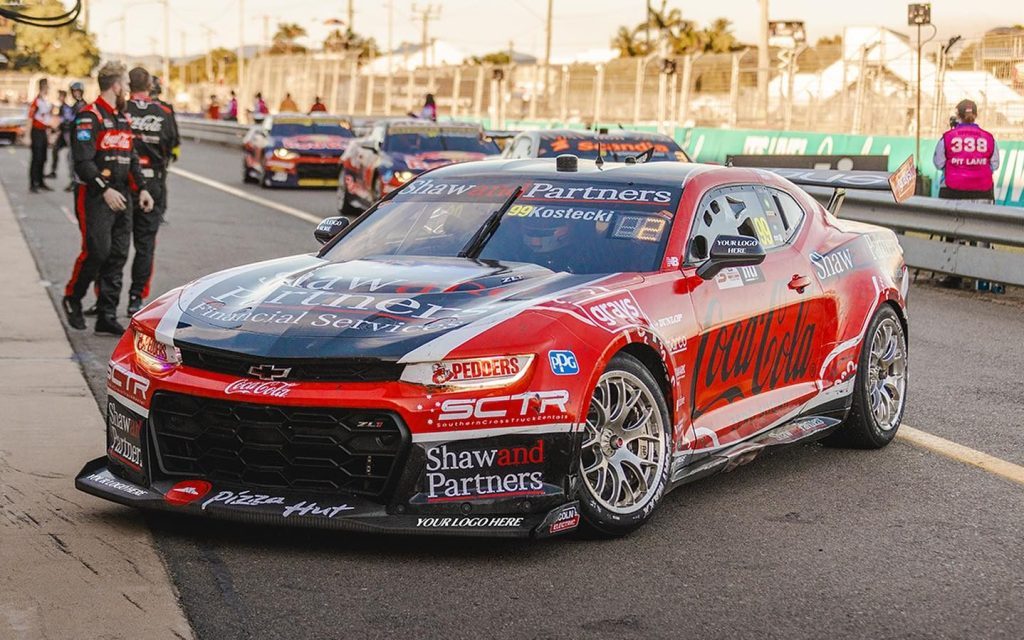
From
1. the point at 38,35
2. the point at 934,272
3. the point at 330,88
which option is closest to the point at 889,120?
the point at 934,272

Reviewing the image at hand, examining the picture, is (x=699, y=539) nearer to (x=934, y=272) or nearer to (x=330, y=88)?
(x=934, y=272)

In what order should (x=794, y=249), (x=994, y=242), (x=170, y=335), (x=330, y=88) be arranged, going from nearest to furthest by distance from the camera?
(x=170, y=335), (x=794, y=249), (x=994, y=242), (x=330, y=88)

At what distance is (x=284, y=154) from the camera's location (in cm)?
2872

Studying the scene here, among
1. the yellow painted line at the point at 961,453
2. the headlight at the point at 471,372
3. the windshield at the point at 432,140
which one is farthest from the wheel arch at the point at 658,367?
the windshield at the point at 432,140

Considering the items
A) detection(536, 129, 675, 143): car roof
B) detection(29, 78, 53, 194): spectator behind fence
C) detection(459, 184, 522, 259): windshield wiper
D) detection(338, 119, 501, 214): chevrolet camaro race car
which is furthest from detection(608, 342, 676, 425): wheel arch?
detection(29, 78, 53, 194): spectator behind fence

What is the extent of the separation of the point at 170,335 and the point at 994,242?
10.5m

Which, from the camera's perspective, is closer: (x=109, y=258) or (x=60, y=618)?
(x=60, y=618)

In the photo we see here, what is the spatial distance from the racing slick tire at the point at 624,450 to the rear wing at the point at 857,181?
10.1 ft

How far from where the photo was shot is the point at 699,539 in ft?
18.9

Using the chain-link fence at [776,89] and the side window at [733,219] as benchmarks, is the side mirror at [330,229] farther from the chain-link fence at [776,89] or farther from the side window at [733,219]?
the chain-link fence at [776,89]

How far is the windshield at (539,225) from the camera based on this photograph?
6.41m

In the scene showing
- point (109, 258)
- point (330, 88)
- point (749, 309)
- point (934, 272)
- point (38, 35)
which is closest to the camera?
point (749, 309)

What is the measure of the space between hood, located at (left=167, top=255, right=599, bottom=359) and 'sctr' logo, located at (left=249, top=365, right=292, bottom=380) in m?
0.05

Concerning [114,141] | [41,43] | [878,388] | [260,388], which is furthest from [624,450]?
[41,43]
